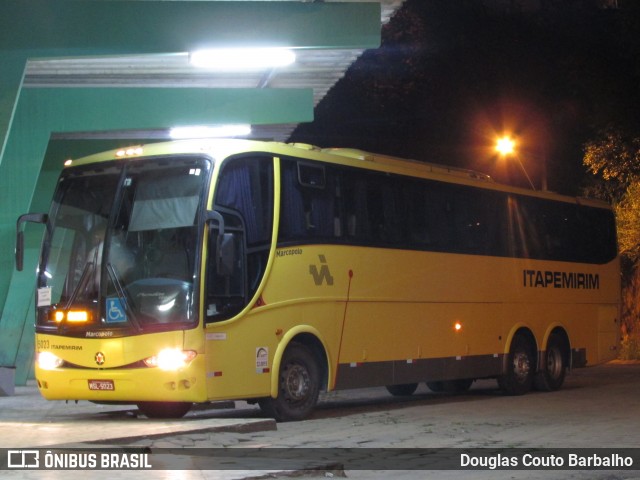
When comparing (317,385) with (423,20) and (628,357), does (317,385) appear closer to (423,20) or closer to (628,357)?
(628,357)

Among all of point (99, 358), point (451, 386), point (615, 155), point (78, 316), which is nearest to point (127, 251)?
point (78, 316)

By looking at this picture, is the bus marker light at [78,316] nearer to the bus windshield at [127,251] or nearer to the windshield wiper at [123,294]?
the bus windshield at [127,251]

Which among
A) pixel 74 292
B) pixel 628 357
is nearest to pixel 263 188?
pixel 74 292

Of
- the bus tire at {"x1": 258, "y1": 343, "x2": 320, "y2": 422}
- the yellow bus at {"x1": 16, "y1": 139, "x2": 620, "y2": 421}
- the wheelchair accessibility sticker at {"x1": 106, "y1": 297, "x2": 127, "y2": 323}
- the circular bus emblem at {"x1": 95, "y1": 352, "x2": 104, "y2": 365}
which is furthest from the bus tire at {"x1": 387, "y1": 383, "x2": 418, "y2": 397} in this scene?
the wheelchair accessibility sticker at {"x1": 106, "y1": 297, "x2": 127, "y2": 323}

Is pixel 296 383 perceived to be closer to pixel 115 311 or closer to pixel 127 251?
pixel 115 311

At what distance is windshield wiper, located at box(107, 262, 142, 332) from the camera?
44.6 feet

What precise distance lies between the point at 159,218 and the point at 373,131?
32736 millimetres

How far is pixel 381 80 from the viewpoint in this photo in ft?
→ 148

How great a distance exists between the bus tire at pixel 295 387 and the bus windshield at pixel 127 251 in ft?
6.26

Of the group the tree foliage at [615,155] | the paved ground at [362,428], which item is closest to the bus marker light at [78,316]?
the paved ground at [362,428]

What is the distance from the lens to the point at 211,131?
2266 centimetres

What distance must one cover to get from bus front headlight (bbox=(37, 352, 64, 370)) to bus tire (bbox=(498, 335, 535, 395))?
27.7 feet

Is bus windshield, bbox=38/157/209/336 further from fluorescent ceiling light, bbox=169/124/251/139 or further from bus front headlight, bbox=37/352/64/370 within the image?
fluorescent ceiling light, bbox=169/124/251/139

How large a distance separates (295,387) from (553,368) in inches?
302
